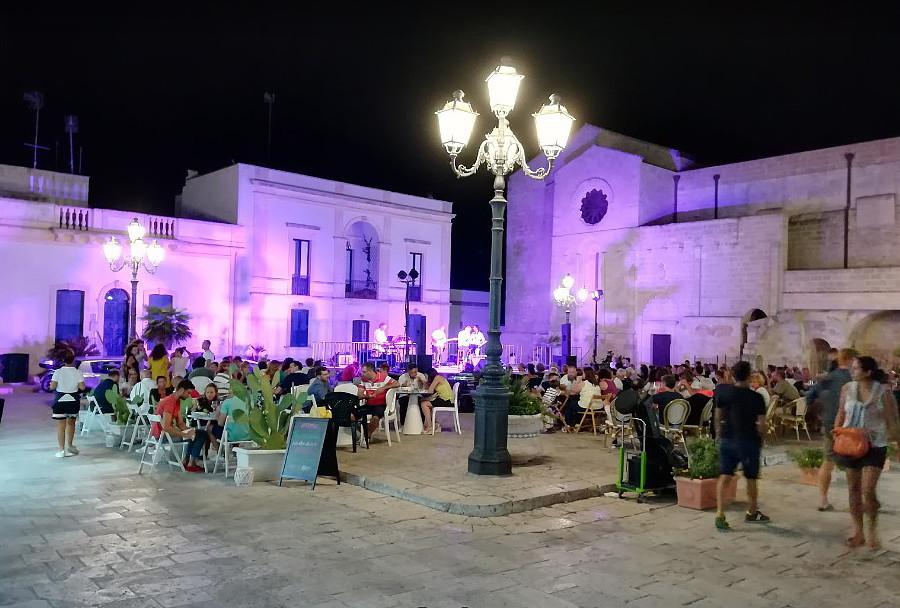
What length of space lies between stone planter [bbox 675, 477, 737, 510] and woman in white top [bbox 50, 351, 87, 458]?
7447 mm

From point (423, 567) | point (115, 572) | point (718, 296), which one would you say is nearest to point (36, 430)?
point (115, 572)

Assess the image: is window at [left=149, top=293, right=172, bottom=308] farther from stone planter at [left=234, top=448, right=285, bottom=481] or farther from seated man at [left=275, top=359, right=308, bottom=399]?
stone planter at [left=234, top=448, right=285, bottom=481]

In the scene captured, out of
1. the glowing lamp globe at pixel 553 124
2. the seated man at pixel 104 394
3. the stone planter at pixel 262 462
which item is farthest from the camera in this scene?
the seated man at pixel 104 394

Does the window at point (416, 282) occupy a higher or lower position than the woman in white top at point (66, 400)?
higher

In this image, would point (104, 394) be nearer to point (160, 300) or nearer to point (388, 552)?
point (388, 552)

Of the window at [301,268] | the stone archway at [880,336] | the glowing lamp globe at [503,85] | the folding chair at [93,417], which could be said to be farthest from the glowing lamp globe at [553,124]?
the window at [301,268]

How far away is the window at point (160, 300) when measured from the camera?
23188mm

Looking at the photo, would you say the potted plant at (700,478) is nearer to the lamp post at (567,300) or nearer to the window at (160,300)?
the lamp post at (567,300)

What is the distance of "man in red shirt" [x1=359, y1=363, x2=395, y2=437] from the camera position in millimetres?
10719

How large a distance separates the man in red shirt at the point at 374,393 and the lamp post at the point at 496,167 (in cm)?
260

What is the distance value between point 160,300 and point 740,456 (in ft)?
68.1

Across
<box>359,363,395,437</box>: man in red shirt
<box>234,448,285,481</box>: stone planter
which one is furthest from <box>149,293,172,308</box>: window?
<box>234,448,285,481</box>: stone planter

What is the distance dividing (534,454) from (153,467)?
4694 millimetres

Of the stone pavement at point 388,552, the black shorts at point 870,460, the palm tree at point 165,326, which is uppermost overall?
the palm tree at point 165,326
